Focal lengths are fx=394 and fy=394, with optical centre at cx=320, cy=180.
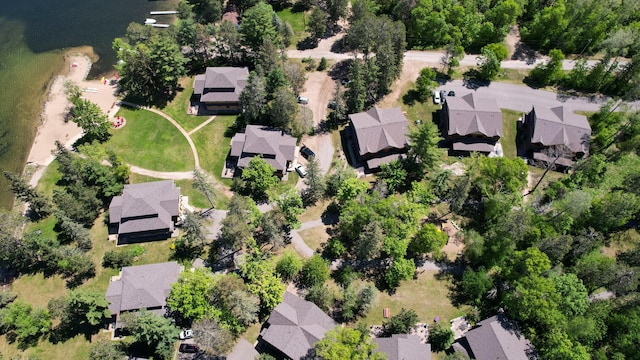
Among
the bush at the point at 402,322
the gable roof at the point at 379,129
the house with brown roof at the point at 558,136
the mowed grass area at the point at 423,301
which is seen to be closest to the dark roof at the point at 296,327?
the mowed grass area at the point at 423,301

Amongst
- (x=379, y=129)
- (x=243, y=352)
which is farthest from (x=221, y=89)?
(x=243, y=352)

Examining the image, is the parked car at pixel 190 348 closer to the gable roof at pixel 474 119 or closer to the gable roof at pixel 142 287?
the gable roof at pixel 142 287

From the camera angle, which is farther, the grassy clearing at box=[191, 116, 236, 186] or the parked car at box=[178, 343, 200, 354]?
the grassy clearing at box=[191, 116, 236, 186]

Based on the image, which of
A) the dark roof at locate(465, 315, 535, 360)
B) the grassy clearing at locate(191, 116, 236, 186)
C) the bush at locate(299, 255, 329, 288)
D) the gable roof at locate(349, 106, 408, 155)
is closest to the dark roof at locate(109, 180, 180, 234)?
the grassy clearing at locate(191, 116, 236, 186)

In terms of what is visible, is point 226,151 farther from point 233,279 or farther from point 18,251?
point 18,251

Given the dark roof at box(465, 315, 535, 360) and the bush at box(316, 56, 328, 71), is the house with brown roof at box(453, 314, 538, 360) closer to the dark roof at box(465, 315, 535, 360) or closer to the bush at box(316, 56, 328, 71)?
the dark roof at box(465, 315, 535, 360)

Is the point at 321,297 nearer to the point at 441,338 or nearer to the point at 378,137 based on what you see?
the point at 441,338

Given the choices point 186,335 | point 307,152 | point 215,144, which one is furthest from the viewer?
point 215,144
